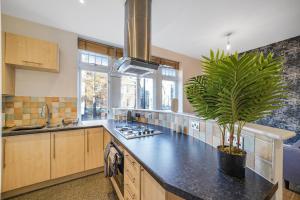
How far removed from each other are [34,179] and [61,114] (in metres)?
0.94

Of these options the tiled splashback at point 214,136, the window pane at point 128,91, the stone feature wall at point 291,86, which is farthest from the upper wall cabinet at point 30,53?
the stone feature wall at point 291,86

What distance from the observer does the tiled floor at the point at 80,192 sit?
1.59m

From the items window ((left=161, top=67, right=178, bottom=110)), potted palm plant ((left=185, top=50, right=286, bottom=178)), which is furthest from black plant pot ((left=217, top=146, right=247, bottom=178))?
window ((left=161, top=67, right=178, bottom=110))

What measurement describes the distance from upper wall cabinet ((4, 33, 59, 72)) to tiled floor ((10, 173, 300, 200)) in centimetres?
169

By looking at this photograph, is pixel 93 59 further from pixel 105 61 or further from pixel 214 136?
pixel 214 136

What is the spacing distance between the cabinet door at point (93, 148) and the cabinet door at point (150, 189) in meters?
1.41

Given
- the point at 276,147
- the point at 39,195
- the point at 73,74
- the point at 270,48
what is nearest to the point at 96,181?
the point at 39,195

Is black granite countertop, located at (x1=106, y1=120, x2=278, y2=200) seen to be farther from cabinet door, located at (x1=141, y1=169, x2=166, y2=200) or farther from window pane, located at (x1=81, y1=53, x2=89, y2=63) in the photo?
window pane, located at (x1=81, y1=53, x2=89, y2=63)

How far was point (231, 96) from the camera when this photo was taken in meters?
0.59

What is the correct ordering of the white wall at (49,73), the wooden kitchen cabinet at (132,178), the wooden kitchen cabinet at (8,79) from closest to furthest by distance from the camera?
the wooden kitchen cabinet at (132,178), the wooden kitchen cabinet at (8,79), the white wall at (49,73)

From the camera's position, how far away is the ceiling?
1691 millimetres

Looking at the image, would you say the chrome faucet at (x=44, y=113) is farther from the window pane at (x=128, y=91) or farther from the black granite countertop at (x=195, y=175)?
the black granite countertop at (x=195, y=175)

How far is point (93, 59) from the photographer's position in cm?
261

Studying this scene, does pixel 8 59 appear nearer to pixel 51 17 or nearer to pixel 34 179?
pixel 51 17
